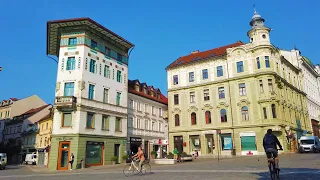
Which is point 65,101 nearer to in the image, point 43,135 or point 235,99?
point 43,135

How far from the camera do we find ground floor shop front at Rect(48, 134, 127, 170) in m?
29.2

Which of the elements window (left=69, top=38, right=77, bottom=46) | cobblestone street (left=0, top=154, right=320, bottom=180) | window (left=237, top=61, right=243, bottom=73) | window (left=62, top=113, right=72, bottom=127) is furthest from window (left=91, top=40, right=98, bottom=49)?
window (left=237, top=61, right=243, bottom=73)

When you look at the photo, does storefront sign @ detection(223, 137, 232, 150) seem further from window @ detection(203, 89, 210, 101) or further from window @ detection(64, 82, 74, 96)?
window @ detection(64, 82, 74, 96)

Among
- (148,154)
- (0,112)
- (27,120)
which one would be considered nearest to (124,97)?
(148,154)

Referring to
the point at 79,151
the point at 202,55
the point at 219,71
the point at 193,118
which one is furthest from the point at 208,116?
the point at 79,151

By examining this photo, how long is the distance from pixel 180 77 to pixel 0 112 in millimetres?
51507

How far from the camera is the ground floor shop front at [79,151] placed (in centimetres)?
2916

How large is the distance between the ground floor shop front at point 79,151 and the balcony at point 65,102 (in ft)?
11.2

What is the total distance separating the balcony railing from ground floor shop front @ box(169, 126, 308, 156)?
1981 centimetres

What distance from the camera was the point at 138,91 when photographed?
145 feet

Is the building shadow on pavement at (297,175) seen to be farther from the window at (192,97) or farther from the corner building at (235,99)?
the window at (192,97)

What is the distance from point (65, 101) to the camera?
1183 inches

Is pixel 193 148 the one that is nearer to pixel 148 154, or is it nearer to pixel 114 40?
pixel 148 154

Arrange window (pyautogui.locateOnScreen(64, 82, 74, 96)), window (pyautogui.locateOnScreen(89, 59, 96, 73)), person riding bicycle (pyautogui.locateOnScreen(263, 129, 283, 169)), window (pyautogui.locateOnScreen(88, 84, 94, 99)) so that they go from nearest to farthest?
person riding bicycle (pyautogui.locateOnScreen(263, 129, 283, 169)) < window (pyautogui.locateOnScreen(64, 82, 74, 96)) < window (pyautogui.locateOnScreen(88, 84, 94, 99)) < window (pyautogui.locateOnScreen(89, 59, 96, 73))
